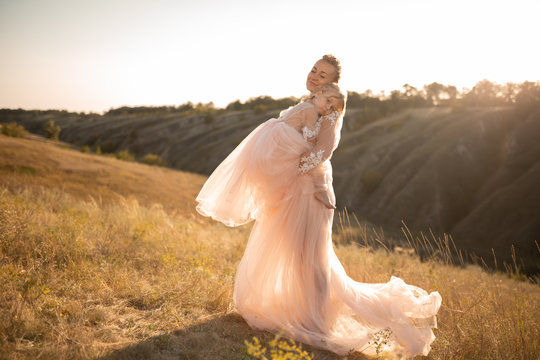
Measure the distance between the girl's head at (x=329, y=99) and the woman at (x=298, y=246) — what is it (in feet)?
0.23

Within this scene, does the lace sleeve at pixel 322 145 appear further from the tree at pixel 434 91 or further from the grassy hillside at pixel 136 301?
the tree at pixel 434 91

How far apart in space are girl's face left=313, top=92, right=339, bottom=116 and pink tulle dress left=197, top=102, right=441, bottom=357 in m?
0.08

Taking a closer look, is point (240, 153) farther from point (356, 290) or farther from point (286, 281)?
point (356, 290)

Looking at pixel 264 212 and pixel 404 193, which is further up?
pixel 264 212

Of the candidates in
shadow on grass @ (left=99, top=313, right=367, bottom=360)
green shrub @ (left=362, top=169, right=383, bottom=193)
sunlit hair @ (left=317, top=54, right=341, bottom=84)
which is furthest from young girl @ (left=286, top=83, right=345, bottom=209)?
green shrub @ (left=362, top=169, right=383, bottom=193)

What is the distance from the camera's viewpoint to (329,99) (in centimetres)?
368

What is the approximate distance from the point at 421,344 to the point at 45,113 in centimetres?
10273

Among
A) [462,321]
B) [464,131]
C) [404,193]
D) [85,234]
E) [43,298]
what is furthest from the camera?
[464,131]

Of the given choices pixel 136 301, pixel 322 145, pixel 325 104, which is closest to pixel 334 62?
pixel 325 104

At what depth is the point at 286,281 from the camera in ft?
12.3

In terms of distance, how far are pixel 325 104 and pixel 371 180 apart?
24.6 m

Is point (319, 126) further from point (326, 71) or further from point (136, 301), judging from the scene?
point (136, 301)

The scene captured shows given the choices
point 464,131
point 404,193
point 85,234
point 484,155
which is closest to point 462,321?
point 85,234

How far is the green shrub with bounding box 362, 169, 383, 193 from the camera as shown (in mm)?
Answer: 27016
